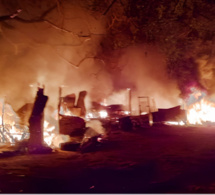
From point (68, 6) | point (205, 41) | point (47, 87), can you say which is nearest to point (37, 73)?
point (47, 87)

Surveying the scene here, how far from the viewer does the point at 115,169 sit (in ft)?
18.6

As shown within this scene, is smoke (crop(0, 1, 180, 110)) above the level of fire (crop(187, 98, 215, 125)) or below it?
above

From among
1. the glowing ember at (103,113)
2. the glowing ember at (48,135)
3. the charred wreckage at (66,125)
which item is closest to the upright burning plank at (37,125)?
the charred wreckage at (66,125)

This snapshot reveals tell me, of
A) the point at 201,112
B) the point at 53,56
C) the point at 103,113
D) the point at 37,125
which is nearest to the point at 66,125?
the point at 37,125

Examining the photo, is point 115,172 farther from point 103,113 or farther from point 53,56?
point 103,113

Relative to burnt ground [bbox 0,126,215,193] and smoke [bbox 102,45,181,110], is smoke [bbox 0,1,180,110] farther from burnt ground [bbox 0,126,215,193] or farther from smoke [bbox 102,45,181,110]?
burnt ground [bbox 0,126,215,193]

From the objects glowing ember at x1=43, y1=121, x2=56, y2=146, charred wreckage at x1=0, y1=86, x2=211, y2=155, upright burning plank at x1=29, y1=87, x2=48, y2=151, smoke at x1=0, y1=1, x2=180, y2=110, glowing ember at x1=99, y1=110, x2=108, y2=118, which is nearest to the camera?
upright burning plank at x1=29, y1=87, x2=48, y2=151

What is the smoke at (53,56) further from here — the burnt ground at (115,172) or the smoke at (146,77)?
the burnt ground at (115,172)

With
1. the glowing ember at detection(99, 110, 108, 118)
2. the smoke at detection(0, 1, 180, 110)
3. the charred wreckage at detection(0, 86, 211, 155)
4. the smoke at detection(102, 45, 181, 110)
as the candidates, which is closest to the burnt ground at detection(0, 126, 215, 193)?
the charred wreckage at detection(0, 86, 211, 155)

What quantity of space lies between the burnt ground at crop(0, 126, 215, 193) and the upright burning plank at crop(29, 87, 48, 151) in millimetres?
573

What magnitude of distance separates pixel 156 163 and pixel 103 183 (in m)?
2.23

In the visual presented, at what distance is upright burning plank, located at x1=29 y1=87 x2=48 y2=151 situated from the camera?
811 centimetres

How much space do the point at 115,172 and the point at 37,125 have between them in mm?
4210

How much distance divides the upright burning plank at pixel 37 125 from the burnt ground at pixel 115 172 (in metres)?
0.57
